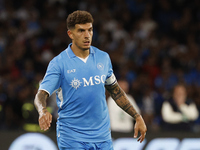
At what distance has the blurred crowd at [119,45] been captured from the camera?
9.84 metres

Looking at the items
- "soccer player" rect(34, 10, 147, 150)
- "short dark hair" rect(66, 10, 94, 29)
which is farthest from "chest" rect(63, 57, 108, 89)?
"short dark hair" rect(66, 10, 94, 29)

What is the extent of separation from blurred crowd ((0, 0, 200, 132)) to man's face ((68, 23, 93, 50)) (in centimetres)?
484


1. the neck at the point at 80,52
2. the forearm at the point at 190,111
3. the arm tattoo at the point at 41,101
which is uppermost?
the neck at the point at 80,52

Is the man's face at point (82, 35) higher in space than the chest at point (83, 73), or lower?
higher

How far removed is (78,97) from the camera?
14.3ft

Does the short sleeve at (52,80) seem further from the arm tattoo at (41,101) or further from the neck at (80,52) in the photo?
the neck at (80,52)

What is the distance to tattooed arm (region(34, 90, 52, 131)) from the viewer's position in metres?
3.83

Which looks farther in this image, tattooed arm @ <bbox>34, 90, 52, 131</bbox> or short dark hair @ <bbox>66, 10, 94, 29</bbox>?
short dark hair @ <bbox>66, 10, 94, 29</bbox>

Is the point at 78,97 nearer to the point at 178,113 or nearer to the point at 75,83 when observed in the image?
the point at 75,83

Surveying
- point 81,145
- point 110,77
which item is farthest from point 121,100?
point 81,145

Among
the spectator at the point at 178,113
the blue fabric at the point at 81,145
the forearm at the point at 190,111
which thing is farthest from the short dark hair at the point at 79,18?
the forearm at the point at 190,111

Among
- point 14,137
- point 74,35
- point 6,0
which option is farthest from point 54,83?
point 6,0

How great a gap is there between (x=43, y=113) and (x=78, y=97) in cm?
50

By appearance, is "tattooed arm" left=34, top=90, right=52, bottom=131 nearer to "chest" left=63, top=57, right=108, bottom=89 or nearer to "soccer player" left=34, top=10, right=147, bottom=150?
"soccer player" left=34, top=10, right=147, bottom=150
